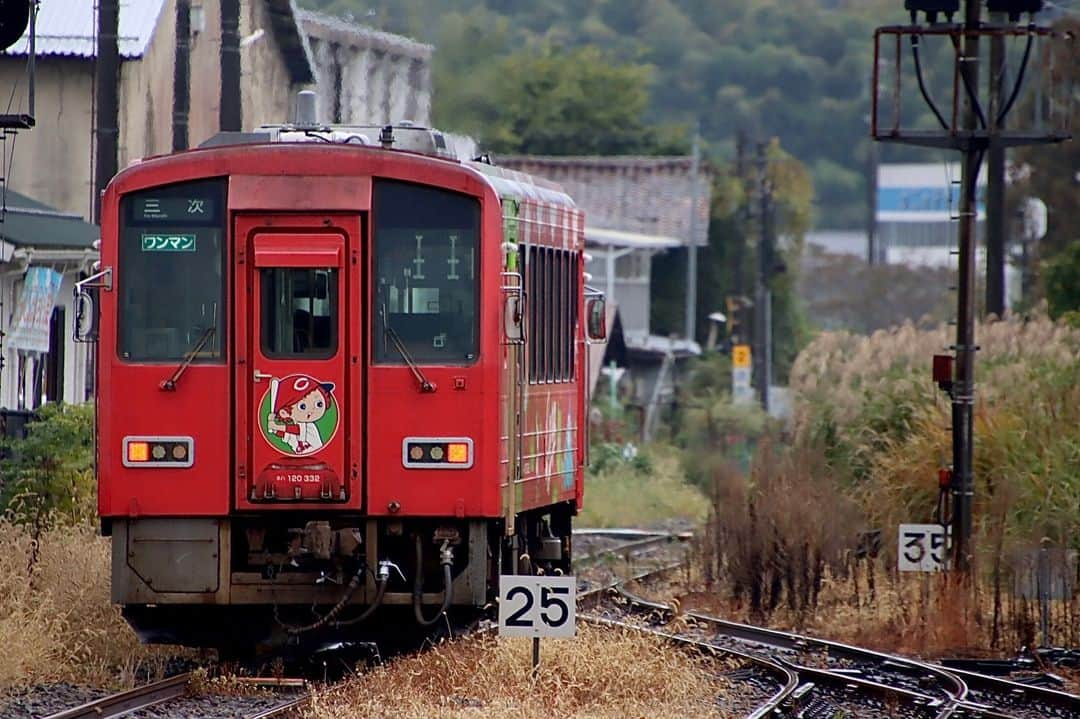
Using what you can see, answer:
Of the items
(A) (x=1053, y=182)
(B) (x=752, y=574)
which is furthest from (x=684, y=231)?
(B) (x=752, y=574)

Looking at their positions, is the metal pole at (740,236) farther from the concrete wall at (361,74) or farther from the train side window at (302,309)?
the train side window at (302,309)

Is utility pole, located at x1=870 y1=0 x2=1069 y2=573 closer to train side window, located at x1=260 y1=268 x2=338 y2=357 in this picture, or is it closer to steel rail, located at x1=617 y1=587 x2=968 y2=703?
steel rail, located at x1=617 y1=587 x2=968 y2=703

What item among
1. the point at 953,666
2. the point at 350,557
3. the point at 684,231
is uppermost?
the point at 684,231

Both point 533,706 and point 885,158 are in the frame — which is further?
point 885,158

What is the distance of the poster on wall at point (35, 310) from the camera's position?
18.1m

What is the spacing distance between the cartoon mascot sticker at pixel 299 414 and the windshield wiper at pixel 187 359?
0.45m

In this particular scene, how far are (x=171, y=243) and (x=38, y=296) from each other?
7.53 m

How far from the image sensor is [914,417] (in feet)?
66.6

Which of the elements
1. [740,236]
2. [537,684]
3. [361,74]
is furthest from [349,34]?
[740,236]

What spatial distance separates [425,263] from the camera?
11961mm

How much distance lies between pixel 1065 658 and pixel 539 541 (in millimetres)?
3797

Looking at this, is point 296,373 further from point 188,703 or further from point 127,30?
point 127,30

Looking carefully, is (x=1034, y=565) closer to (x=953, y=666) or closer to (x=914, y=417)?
(x=953, y=666)

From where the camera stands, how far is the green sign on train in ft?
39.0
